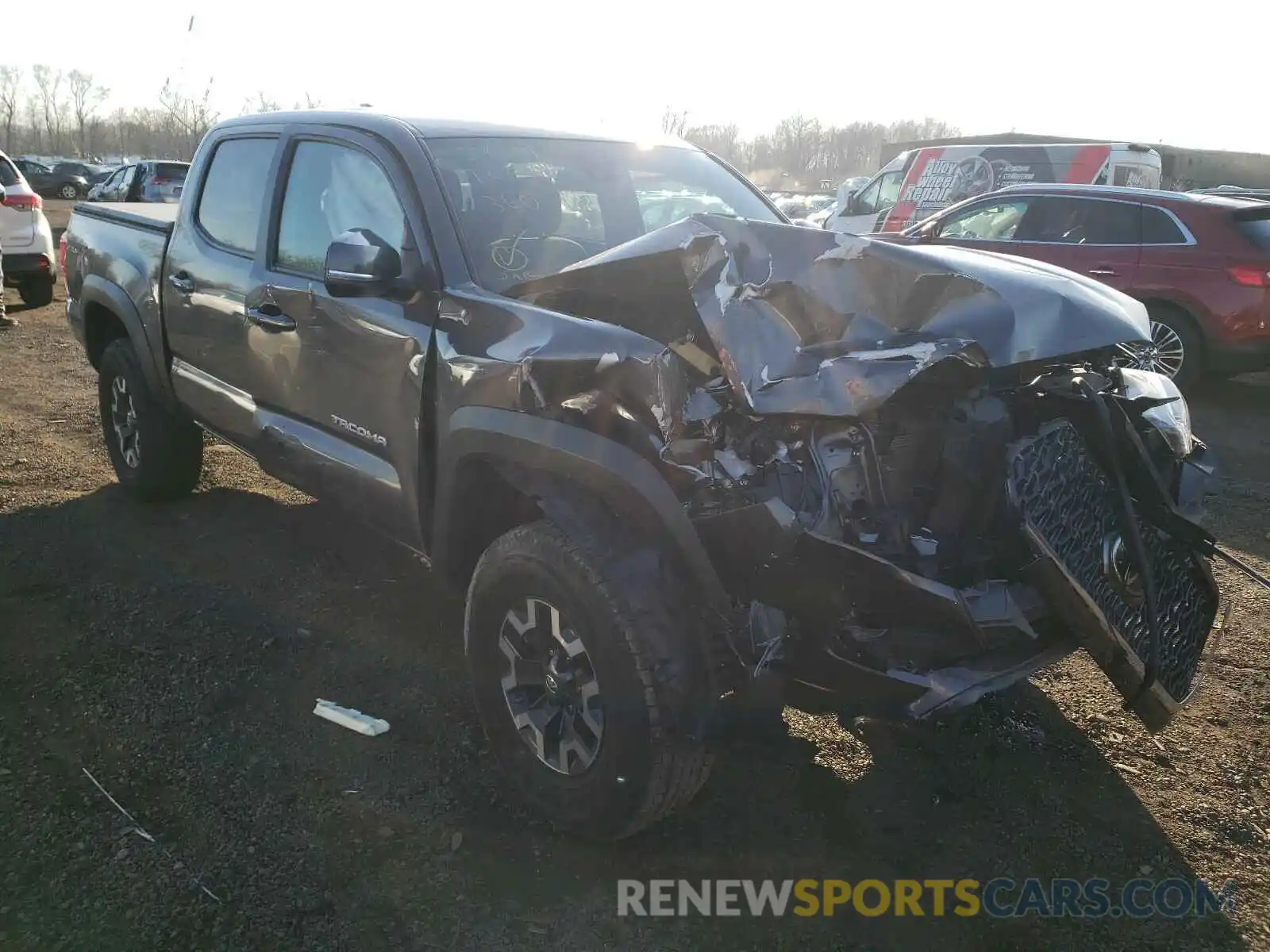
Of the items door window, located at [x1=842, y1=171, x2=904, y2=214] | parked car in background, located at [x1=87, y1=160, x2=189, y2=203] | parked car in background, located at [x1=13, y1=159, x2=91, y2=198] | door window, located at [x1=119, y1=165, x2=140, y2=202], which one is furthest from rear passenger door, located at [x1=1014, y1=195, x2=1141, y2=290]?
parked car in background, located at [x1=13, y1=159, x2=91, y2=198]

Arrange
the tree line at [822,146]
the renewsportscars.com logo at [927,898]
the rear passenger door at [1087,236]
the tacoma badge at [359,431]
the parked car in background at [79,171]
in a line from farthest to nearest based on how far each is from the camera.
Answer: the tree line at [822,146]
the parked car in background at [79,171]
the rear passenger door at [1087,236]
the tacoma badge at [359,431]
the renewsportscars.com logo at [927,898]

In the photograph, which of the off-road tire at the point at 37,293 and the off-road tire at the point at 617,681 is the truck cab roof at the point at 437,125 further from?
the off-road tire at the point at 37,293

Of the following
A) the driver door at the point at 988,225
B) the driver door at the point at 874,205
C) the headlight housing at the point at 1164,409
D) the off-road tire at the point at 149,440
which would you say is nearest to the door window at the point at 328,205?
the off-road tire at the point at 149,440

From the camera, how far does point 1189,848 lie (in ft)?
9.07

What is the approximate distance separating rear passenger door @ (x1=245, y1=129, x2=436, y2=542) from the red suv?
524 cm

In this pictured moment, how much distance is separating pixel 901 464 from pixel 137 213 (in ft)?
15.0

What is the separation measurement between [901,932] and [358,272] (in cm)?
244

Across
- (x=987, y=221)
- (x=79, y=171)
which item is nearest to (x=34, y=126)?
(x=79, y=171)

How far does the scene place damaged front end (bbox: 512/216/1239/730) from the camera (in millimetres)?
2281

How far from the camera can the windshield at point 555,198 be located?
323 centimetres

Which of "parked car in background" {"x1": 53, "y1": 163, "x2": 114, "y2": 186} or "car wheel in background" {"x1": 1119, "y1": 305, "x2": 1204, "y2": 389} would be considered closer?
"car wheel in background" {"x1": 1119, "y1": 305, "x2": 1204, "y2": 389}

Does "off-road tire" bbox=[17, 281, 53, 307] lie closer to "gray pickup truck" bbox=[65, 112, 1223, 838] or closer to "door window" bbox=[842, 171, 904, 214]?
"gray pickup truck" bbox=[65, 112, 1223, 838]

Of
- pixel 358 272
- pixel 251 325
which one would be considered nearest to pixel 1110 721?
pixel 358 272

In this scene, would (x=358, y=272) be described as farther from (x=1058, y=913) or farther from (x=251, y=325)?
(x=1058, y=913)
